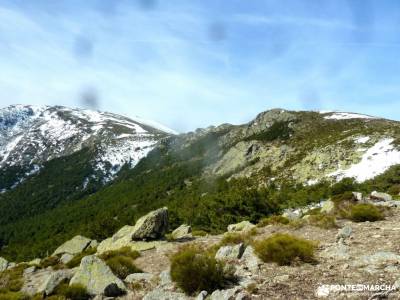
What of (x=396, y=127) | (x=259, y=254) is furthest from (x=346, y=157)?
(x=259, y=254)

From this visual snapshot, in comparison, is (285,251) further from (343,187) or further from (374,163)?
(374,163)

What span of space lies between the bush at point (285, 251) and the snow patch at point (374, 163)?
67503 mm

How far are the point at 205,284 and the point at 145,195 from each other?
550 ft

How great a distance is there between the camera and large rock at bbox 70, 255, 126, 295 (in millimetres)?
15000

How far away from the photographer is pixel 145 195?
178 meters

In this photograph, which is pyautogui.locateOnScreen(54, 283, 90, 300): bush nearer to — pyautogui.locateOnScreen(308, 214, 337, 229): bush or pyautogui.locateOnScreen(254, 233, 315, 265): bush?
pyautogui.locateOnScreen(254, 233, 315, 265): bush

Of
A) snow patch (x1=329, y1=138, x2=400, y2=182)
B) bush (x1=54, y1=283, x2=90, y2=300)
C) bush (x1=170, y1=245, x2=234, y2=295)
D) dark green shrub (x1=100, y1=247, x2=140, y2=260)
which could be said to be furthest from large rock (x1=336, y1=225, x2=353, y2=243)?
snow patch (x1=329, y1=138, x2=400, y2=182)

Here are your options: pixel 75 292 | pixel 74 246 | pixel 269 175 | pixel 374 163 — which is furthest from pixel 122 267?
pixel 269 175

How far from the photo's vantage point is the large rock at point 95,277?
15.0 meters

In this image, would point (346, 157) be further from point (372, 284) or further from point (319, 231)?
point (372, 284)

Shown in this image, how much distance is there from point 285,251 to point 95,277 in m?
6.80

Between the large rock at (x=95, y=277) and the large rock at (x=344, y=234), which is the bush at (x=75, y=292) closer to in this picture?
the large rock at (x=95, y=277)

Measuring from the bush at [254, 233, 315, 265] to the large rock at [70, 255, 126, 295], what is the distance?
507 cm

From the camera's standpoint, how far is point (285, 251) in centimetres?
1455
